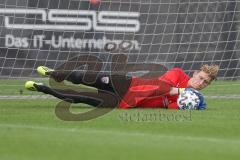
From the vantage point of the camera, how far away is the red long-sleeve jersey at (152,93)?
9.66 meters

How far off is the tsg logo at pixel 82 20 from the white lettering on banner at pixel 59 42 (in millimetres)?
210

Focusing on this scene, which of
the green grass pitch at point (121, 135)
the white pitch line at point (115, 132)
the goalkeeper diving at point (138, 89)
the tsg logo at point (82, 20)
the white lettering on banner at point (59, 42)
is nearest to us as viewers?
the green grass pitch at point (121, 135)

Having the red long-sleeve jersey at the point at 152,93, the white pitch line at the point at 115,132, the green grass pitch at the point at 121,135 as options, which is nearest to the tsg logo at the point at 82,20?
the green grass pitch at the point at 121,135

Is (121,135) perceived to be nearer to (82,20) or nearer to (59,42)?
(82,20)

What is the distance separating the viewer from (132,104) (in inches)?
385

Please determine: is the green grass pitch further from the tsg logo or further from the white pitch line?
the tsg logo

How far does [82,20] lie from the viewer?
48.0ft

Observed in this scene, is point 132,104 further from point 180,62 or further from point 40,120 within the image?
point 180,62

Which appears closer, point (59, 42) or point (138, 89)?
point (138, 89)

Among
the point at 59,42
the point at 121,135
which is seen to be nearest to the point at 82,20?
the point at 59,42

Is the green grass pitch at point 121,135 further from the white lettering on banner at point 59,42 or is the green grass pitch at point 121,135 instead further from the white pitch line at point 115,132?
the white lettering on banner at point 59,42

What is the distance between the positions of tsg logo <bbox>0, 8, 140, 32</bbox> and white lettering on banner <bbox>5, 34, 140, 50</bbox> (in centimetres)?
21

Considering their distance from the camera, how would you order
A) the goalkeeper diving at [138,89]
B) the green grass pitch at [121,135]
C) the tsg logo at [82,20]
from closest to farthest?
the green grass pitch at [121,135]
the goalkeeper diving at [138,89]
the tsg logo at [82,20]

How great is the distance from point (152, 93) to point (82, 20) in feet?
17.1
